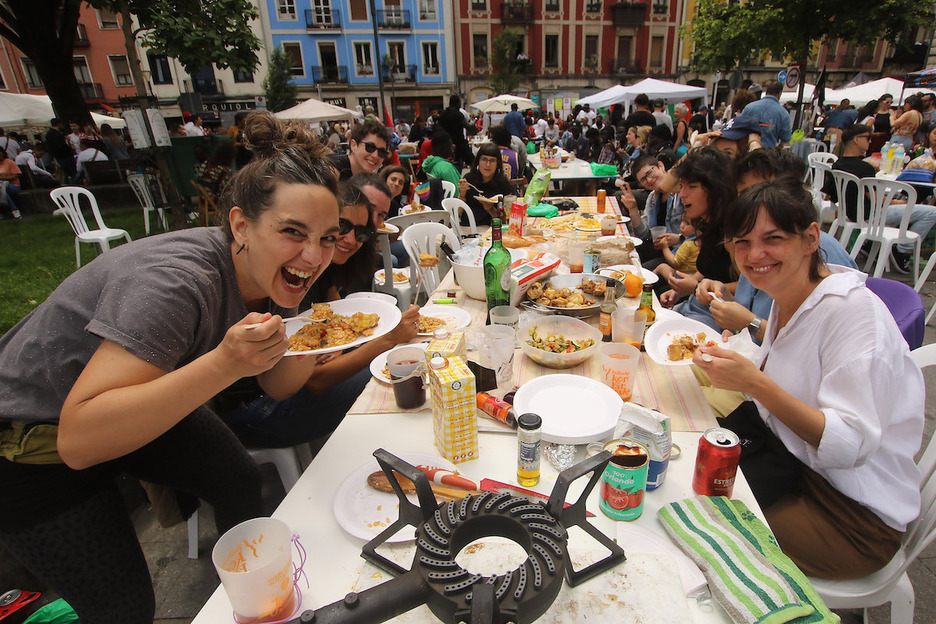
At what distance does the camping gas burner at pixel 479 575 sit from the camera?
28.3 inches

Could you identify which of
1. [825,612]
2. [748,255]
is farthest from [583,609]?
[748,255]

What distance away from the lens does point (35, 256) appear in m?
7.43

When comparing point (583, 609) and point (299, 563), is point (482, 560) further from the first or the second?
point (299, 563)

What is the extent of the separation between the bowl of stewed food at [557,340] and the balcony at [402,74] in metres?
35.7

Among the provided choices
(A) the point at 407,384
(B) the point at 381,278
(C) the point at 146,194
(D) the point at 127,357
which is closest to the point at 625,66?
(C) the point at 146,194

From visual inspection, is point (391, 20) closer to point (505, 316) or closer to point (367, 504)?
point (505, 316)

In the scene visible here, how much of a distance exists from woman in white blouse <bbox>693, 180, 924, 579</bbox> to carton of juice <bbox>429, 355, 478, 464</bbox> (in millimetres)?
786

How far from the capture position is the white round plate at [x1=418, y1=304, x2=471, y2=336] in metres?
2.43

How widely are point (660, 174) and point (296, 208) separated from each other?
4375mm

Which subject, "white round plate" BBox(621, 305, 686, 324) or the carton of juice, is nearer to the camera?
the carton of juice

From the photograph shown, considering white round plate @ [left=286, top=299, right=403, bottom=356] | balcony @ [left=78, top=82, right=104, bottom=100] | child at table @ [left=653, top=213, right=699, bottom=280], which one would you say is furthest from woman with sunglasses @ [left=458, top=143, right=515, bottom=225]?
balcony @ [left=78, top=82, right=104, bottom=100]

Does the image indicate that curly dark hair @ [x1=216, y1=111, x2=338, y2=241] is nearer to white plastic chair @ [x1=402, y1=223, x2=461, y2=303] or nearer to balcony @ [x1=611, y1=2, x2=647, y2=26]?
white plastic chair @ [x1=402, y1=223, x2=461, y2=303]

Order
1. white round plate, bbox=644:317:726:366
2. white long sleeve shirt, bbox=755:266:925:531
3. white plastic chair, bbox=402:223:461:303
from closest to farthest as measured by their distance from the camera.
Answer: white long sleeve shirt, bbox=755:266:925:531 < white round plate, bbox=644:317:726:366 < white plastic chair, bbox=402:223:461:303

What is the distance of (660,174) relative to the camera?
15.9 feet
